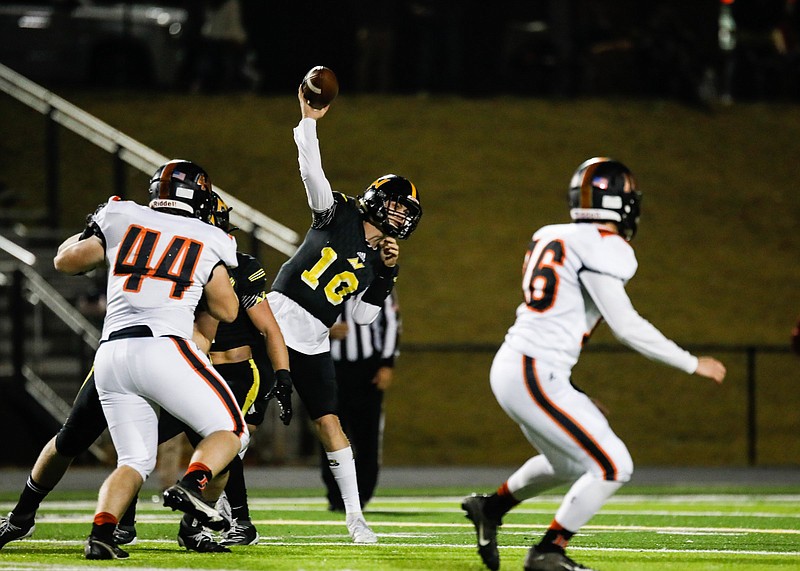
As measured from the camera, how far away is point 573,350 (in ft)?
20.2

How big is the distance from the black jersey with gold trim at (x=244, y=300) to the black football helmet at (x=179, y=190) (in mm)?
559

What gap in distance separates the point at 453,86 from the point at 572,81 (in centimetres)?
209

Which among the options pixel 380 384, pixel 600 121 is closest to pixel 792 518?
pixel 380 384

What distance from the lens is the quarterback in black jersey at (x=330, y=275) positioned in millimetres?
7898

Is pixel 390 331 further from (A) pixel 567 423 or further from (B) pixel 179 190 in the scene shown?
(A) pixel 567 423

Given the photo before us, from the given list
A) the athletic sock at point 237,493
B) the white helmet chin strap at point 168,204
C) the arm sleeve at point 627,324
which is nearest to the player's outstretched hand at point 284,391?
the athletic sock at point 237,493

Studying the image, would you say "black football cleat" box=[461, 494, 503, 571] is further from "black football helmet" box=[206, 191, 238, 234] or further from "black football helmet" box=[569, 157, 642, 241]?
"black football helmet" box=[206, 191, 238, 234]

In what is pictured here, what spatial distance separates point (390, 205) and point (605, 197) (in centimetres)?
210

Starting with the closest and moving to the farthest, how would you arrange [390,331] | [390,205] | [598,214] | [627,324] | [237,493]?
[627,324] → [598,214] → [237,493] → [390,205] → [390,331]

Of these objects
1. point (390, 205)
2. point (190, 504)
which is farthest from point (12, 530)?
point (390, 205)

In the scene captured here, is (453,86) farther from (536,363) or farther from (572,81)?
(536,363)

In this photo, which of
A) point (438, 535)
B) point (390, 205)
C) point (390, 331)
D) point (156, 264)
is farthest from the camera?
point (390, 331)

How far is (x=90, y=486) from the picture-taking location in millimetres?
12633

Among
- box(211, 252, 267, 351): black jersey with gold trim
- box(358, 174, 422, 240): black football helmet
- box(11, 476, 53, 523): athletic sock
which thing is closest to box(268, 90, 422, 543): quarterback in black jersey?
box(358, 174, 422, 240): black football helmet
